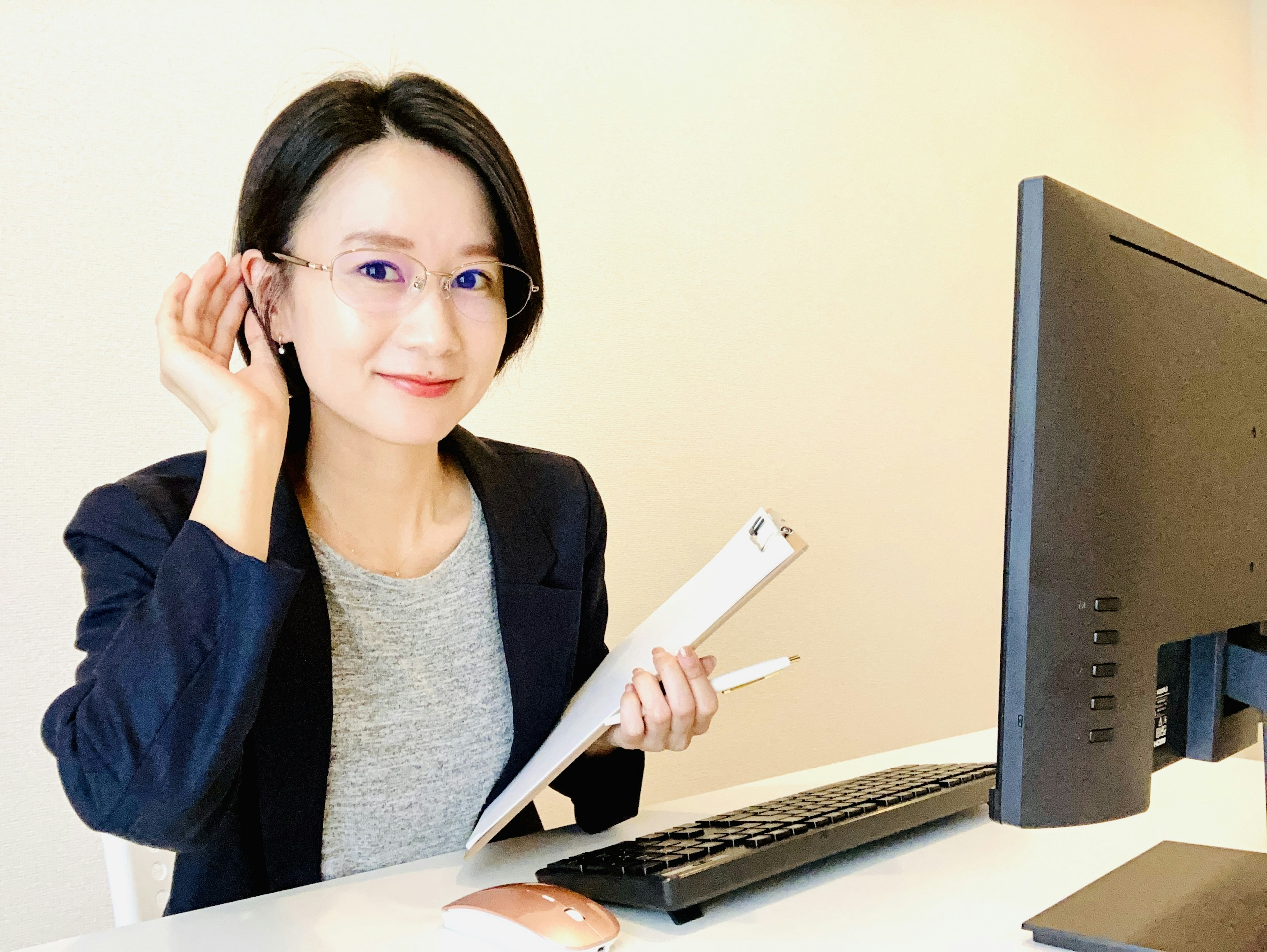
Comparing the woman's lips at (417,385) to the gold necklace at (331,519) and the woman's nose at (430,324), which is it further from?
the gold necklace at (331,519)

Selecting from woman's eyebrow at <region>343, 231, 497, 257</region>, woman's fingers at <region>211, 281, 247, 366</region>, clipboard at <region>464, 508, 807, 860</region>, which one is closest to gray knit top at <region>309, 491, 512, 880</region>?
clipboard at <region>464, 508, 807, 860</region>

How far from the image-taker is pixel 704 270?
6.42ft

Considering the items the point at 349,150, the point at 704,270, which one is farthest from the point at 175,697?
the point at 704,270

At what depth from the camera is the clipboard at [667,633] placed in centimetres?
70

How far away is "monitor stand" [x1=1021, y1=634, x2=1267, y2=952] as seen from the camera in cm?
62

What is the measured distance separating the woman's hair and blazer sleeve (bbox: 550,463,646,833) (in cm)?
35

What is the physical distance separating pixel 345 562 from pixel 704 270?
1089 mm

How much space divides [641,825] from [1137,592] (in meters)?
0.54

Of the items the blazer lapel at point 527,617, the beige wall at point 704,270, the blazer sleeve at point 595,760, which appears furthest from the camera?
the beige wall at point 704,270

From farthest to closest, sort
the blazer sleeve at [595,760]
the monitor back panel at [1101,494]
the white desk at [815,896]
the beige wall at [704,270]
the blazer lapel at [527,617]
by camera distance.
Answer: the beige wall at [704,270] → the blazer lapel at [527,617] → the blazer sleeve at [595,760] → the white desk at [815,896] → the monitor back panel at [1101,494]

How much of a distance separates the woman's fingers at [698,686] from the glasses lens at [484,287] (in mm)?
421

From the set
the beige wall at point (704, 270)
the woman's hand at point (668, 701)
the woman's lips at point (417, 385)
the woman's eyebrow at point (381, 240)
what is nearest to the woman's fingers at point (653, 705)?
the woman's hand at point (668, 701)

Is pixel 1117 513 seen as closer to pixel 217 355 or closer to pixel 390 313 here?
pixel 390 313

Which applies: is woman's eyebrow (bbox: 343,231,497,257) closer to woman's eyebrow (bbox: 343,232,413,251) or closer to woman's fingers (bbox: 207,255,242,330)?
woman's eyebrow (bbox: 343,232,413,251)
